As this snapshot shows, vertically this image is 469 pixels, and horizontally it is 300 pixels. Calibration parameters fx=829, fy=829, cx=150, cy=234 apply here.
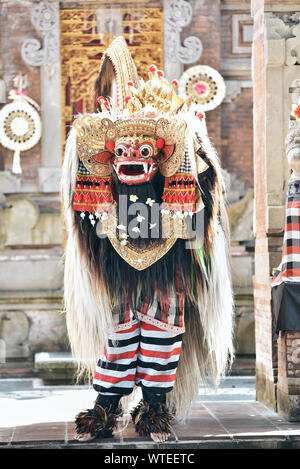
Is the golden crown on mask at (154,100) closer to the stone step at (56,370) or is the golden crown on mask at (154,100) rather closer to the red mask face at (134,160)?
the red mask face at (134,160)

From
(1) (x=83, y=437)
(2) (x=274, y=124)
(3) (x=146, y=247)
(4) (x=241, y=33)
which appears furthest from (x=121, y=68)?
(4) (x=241, y=33)

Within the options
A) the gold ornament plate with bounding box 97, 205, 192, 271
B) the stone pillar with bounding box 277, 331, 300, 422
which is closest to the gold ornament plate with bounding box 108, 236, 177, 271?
the gold ornament plate with bounding box 97, 205, 192, 271

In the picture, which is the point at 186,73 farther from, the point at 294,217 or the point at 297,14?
the point at 294,217

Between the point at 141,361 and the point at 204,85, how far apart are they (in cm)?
572

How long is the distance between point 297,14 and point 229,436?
293cm

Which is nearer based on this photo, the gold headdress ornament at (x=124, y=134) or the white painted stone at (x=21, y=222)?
the gold headdress ornament at (x=124, y=134)

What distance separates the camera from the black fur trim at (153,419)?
15.7 ft

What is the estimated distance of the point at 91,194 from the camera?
4.93 metres

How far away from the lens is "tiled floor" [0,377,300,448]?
4.72 meters

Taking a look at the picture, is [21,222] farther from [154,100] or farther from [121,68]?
[154,100]

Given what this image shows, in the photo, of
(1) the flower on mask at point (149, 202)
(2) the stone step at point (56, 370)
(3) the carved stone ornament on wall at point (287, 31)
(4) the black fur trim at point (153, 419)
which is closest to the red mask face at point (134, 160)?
(1) the flower on mask at point (149, 202)

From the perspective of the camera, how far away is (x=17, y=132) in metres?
9.99

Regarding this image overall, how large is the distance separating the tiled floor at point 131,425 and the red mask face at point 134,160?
1.52 meters

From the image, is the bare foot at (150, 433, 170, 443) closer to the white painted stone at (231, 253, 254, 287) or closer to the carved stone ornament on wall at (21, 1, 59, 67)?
the white painted stone at (231, 253, 254, 287)
